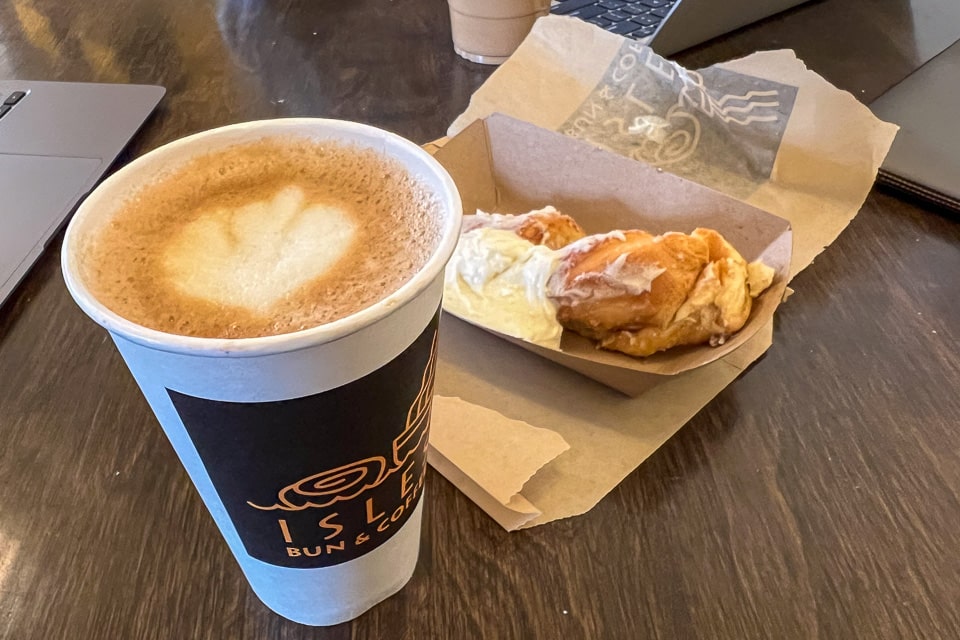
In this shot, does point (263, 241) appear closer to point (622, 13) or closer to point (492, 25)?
point (492, 25)

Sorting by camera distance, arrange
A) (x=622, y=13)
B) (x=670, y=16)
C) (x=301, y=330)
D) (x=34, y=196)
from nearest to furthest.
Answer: (x=301, y=330) < (x=34, y=196) < (x=670, y=16) < (x=622, y=13)

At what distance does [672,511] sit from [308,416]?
30cm

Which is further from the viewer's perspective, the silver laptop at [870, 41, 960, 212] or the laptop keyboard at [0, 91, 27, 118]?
the laptop keyboard at [0, 91, 27, 118]

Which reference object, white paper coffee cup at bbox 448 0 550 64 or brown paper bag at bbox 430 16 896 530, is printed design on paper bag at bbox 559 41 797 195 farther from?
white paper coffee cup at bbox 448 0 550 64

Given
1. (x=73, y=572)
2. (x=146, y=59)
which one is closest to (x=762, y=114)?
(x=73, y=572)

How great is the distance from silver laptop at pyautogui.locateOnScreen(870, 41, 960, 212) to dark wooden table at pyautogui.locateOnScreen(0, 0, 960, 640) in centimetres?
3

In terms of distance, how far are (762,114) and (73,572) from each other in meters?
0.86

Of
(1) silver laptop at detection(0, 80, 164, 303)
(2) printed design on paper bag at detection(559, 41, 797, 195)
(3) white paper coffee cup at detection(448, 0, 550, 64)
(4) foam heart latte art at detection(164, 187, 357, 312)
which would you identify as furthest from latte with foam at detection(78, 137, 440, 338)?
(3) white paper coffee cup at detection(448, 0, 550, 64)

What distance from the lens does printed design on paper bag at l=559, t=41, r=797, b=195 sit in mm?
874

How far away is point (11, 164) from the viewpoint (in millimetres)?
876

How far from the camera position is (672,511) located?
0.52 metres

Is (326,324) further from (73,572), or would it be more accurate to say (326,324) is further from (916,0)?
(916,0)

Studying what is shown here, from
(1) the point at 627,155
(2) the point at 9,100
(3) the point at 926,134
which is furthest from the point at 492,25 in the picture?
(2) the point at 9,100

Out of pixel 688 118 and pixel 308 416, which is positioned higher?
pixel 308 416
